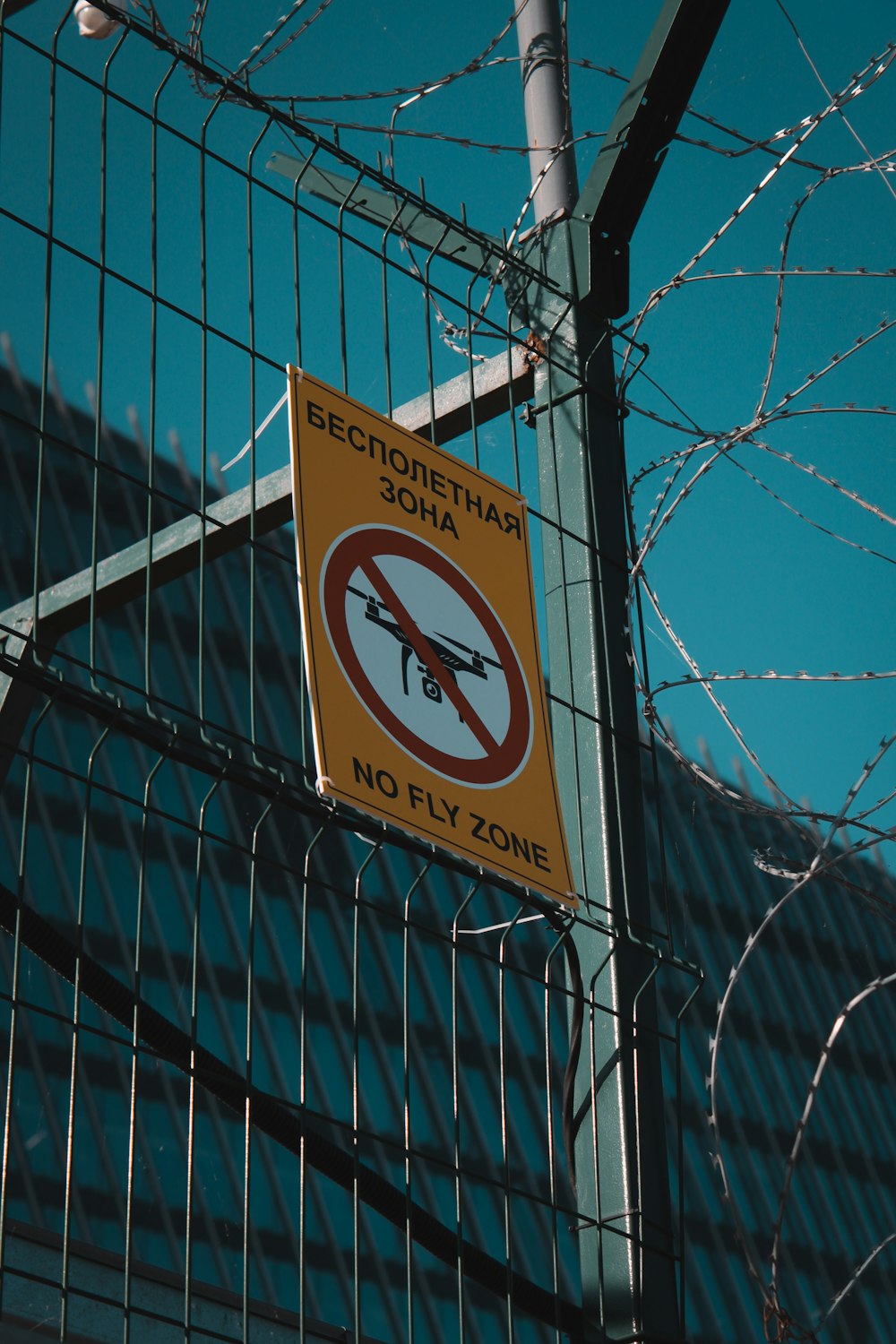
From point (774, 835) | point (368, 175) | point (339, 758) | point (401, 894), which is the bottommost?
point (339, 758)

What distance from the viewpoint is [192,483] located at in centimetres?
4547

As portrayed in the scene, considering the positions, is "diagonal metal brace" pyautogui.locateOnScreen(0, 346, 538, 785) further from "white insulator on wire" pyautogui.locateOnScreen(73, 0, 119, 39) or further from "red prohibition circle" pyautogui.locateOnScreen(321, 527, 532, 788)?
"white insulator on wire" pyautogui.locateOnScreen(73, 0, 119, 39)

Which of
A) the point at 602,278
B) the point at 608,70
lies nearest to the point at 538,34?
the point at 608,70

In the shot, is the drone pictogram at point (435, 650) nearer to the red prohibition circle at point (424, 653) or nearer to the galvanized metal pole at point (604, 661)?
the red prohibition circle at point (424, 653)

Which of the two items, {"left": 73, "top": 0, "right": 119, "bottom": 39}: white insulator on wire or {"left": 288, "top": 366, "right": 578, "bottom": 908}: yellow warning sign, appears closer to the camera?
{"left": 288, "top": 366, "right": 578, "bottom": 908}: yellow warning sign

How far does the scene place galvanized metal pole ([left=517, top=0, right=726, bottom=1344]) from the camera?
4.48m

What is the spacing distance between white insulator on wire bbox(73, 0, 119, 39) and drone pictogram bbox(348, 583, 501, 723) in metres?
1.75

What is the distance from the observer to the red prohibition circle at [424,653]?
161 inches

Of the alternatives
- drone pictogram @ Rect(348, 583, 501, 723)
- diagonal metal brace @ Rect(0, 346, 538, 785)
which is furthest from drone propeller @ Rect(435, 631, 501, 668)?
diagonal metal brace @ Rect(0, 346, 538, 785)

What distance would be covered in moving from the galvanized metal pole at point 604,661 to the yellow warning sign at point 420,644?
0.42m

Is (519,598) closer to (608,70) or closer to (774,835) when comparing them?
(608,70)

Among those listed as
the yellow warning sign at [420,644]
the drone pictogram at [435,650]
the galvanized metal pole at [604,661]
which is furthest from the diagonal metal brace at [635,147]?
the drone pictogram at [435,650]

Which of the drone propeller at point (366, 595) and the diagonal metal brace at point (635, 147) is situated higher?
the diagonal metal brace at point (635, 147)

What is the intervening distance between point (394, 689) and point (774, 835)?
51.4 metres
